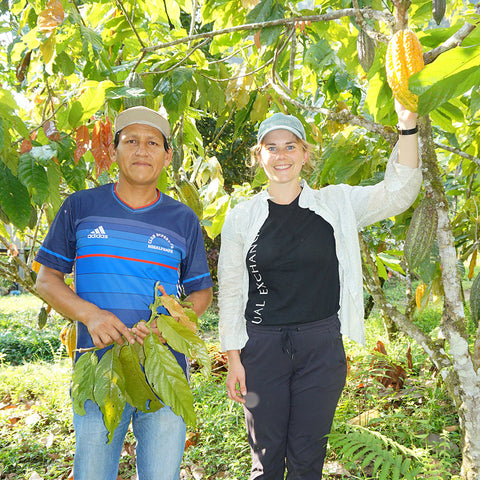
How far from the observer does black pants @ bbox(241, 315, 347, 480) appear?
60.0 inches

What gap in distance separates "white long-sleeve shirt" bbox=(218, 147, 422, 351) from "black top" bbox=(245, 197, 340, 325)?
0.03 m

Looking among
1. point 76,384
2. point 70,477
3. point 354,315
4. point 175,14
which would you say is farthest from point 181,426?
point 175,14

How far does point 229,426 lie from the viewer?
276 cm

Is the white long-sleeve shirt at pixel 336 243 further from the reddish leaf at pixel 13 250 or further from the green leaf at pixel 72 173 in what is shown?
the reddish leaf at pixel 13 250

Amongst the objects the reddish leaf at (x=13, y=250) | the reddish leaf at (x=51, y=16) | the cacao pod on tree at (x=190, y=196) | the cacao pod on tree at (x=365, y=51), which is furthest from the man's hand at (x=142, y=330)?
the reddish leaf at (x=13, y=250)

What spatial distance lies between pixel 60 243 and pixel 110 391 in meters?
0.51

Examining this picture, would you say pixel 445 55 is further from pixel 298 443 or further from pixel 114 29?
pixel 114 29

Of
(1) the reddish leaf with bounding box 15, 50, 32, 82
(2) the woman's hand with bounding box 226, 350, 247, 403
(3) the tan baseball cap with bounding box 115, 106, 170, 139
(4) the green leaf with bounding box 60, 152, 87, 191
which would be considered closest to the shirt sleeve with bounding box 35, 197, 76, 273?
(4) the green leaf with bounding box 60, 152, 87, 191

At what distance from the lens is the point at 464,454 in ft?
5.50

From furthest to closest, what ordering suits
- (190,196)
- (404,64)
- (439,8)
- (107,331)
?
1. (190,196)
2. (439,8)
3. (107,331)
4. (404,64)

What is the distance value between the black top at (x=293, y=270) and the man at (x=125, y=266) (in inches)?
7.8

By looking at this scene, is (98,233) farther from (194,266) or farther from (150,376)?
(150,376)

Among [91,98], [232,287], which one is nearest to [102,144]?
[91,98]

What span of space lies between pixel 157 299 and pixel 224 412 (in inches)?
78.3
